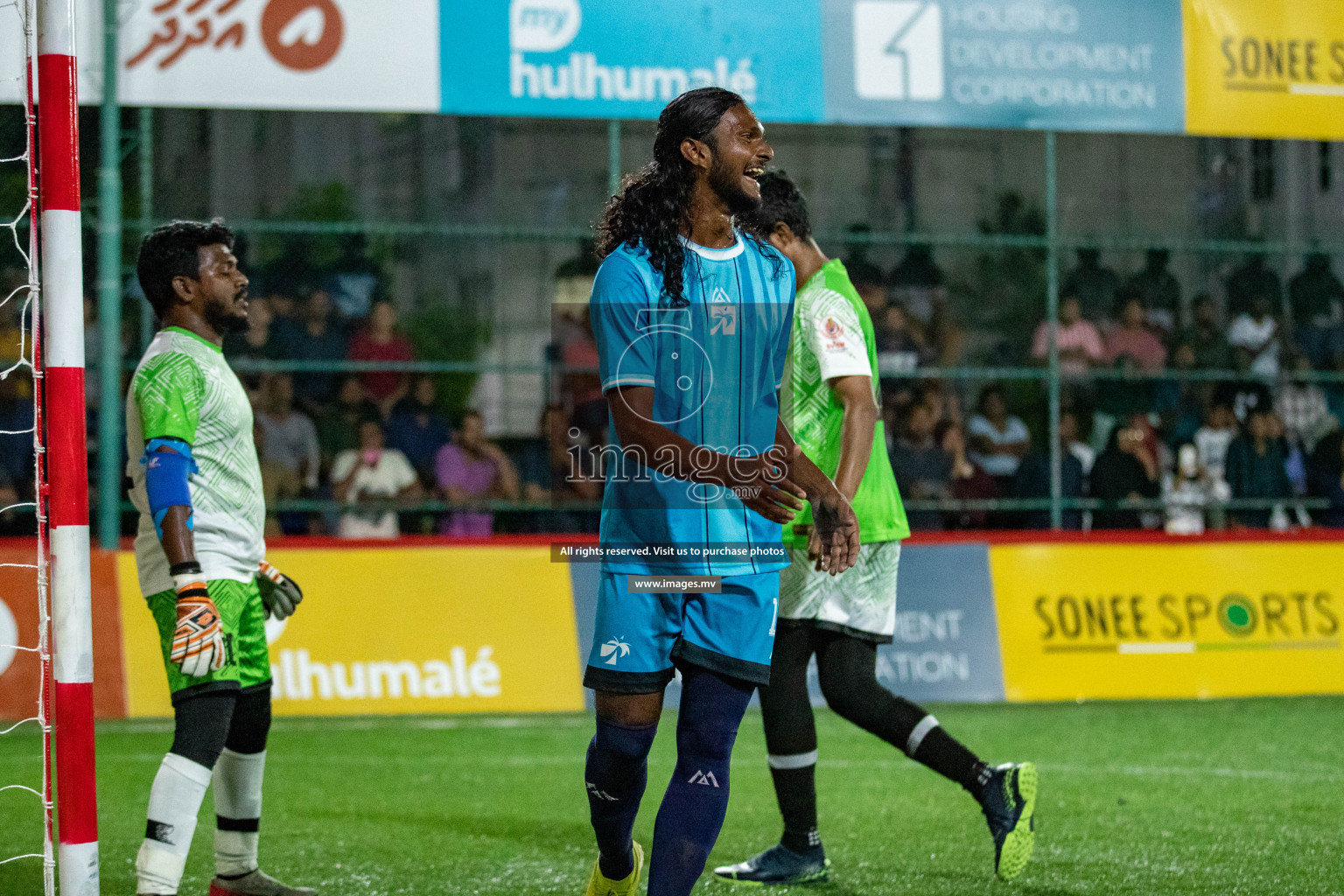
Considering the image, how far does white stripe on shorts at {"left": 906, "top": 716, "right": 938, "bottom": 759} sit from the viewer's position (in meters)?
4.84

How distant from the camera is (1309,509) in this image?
11.3m

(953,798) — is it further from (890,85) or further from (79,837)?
(890,85)

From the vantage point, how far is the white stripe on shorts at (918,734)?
4.84m

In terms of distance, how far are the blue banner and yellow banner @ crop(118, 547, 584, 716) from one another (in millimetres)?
2846

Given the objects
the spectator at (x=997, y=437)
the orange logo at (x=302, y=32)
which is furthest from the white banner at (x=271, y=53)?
the spectator at (x=997, y=437)

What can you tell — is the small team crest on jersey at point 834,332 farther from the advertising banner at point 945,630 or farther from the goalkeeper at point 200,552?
the advertising banner at point 945,630

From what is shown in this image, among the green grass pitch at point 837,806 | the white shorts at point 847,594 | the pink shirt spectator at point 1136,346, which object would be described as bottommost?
the green grass pitch at point 837,806

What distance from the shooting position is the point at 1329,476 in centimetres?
1162

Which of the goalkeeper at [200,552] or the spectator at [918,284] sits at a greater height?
the spectator at [918,284]

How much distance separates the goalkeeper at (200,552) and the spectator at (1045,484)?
298 inches

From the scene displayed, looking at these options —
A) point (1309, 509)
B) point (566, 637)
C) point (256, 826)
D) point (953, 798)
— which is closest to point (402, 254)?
point (566, 637)

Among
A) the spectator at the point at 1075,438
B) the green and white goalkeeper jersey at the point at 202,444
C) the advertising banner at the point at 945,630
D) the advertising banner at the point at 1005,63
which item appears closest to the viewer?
the green and white goalkeeper jersey at the point at 202,444

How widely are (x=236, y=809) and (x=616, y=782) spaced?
137cm

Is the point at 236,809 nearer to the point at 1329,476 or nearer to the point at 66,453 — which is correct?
the point at 66,453
